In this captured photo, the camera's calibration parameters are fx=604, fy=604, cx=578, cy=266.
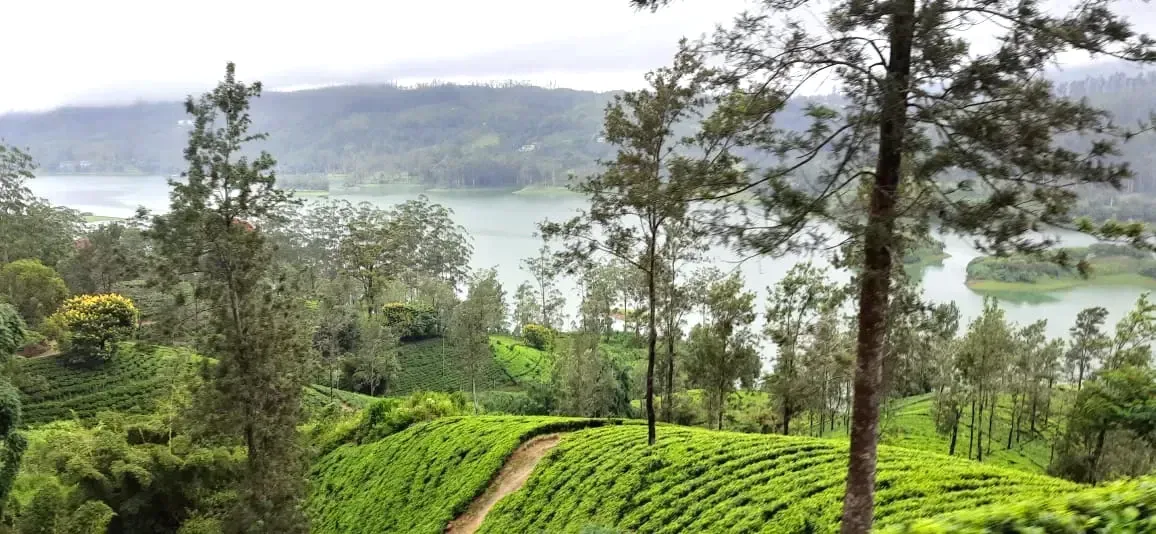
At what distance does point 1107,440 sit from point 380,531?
66.2 ft

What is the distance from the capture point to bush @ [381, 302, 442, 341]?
Answer: 128 ft

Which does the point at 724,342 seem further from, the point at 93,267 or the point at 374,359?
the point at 93,267

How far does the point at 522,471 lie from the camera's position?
1380 centimetres

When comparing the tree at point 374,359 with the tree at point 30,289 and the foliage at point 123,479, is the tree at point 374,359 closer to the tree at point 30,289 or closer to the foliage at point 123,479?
the tree at point 30,289

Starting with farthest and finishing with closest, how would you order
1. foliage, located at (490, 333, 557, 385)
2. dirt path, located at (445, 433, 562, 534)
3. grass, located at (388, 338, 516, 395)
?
foliage, located at (490, 333, 557, 385) < grass, located at (388, 338, 516, 395) < dirt path, located at (445, 433, 562, 534)

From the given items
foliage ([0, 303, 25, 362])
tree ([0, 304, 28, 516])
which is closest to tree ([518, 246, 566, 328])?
foliage ([0, 303, 25, 362])

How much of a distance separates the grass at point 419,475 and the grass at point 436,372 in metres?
16.3

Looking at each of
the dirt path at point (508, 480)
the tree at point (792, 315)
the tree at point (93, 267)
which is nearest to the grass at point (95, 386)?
the tree at point (93, 267)

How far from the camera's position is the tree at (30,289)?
2816cm

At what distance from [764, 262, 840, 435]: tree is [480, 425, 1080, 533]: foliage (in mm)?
6871

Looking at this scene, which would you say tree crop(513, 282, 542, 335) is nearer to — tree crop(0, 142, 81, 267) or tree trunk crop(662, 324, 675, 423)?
tree trunk crop(662, 324, 675, 423)

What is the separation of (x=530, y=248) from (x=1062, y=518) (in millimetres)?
71965

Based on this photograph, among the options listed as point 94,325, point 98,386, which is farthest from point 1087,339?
point 94,325

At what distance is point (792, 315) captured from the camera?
20.6 meters
